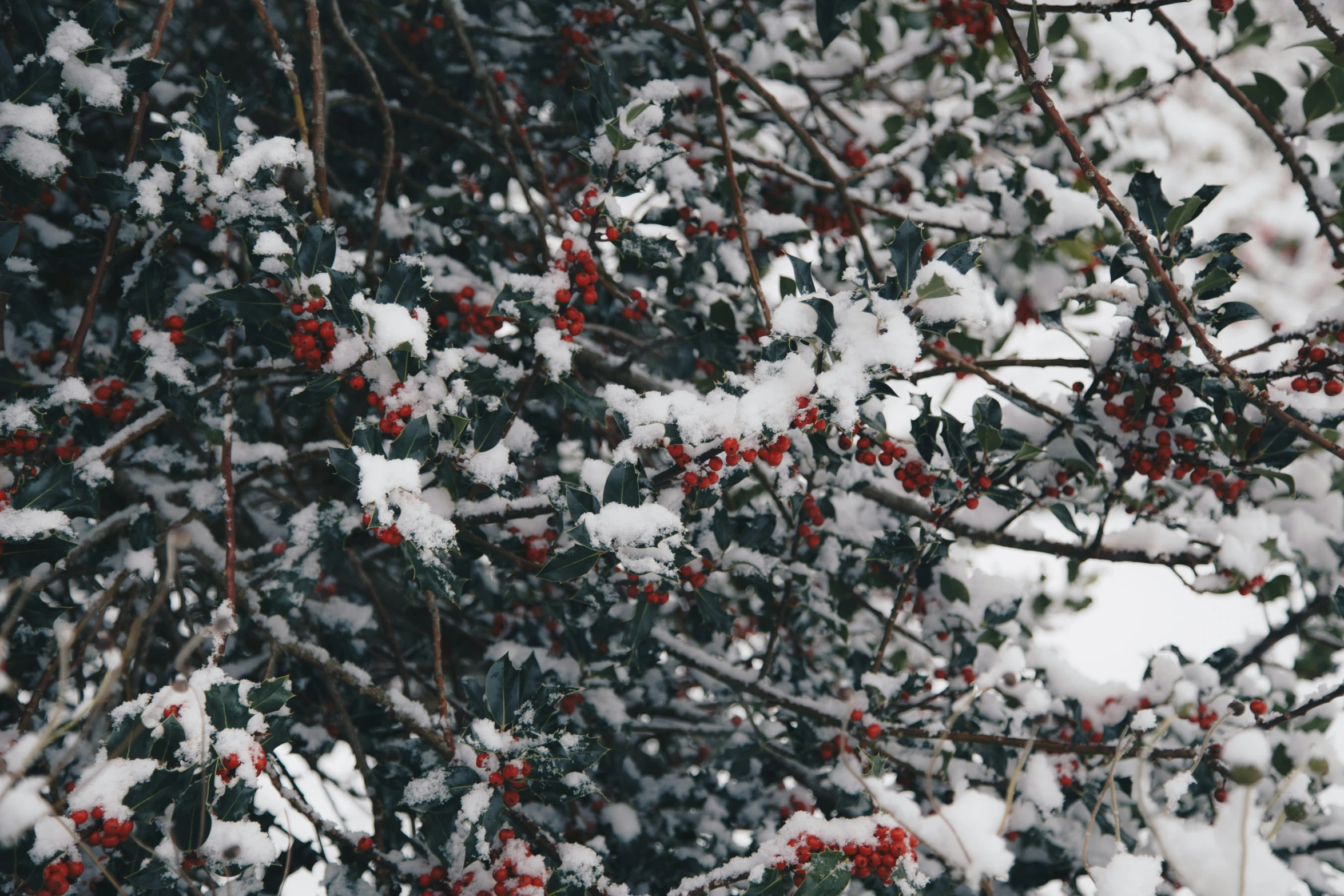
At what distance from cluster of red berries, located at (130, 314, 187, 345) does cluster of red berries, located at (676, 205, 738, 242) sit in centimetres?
111

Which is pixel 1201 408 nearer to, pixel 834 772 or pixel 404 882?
pixel 834 772

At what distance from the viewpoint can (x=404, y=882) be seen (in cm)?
161

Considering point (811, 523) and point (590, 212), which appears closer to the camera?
point (590, 212)

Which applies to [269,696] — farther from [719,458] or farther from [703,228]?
[703,228]

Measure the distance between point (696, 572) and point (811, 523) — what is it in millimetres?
351

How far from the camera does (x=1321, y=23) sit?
4.57 feet

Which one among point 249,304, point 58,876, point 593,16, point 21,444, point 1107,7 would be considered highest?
point 593,16

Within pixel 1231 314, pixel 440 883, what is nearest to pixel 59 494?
pixel 440 883

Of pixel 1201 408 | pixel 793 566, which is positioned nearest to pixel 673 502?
pixel 793 566

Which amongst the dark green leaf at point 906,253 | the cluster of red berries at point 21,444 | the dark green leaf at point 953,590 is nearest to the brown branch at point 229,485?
the cluster of red berries at point 21,444

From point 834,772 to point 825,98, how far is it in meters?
2.23

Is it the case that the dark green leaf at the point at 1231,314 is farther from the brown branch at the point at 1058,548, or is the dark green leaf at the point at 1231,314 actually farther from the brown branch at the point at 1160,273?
the brown branch at the point at 1058,548

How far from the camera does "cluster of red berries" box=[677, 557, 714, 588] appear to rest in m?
1.72

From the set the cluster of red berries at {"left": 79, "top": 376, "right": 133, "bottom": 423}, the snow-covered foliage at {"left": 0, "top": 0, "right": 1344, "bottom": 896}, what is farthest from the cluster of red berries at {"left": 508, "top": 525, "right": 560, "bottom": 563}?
the cluster of red berries at {"left": 79, "top": 376, "right": 133, "bottom": 423}
